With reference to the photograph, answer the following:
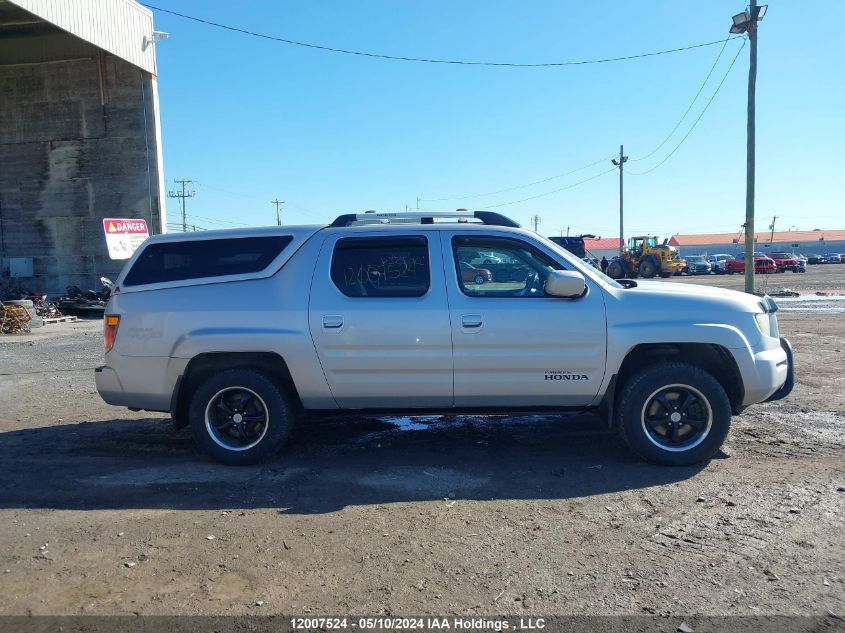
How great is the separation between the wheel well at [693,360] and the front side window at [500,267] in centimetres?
96

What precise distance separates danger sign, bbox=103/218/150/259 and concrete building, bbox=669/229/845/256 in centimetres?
8750

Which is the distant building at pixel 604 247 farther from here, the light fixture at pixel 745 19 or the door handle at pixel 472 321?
the door handle at pixel 472 321

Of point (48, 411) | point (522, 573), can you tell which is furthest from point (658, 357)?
point (48, 411)

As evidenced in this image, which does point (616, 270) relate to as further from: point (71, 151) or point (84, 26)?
point (84, 26)

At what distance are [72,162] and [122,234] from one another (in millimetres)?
4481

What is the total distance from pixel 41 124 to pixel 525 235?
25.7 meters

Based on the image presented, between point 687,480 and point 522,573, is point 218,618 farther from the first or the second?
point 687,480

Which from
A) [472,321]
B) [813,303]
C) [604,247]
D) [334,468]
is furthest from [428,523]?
[604,247]

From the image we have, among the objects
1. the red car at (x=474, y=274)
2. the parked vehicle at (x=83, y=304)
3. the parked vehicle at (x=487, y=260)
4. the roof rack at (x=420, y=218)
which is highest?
the roof rack at (x=420, y=218)

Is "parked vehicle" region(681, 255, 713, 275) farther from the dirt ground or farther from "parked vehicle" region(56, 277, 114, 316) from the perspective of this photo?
the dirt ground

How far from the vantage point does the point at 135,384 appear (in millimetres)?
5602

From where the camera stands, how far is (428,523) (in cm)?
433

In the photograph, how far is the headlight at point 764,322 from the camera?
5.38 meters

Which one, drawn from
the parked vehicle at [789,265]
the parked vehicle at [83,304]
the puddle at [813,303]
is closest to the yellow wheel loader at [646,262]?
the parked vehicle at [789,265]
